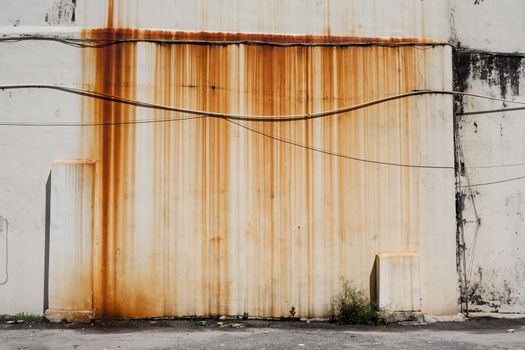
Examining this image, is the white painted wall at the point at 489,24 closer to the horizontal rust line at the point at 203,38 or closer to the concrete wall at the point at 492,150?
the concrete wall at the point at 492,150

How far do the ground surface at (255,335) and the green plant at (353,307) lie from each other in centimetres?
19

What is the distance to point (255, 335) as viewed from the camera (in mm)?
7238

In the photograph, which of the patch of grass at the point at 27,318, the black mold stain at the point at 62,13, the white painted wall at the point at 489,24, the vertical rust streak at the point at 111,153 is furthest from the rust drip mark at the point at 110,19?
the white painted wall at the point at 489,24

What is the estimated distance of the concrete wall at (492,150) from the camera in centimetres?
859

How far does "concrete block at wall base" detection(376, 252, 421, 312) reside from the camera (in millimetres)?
7961

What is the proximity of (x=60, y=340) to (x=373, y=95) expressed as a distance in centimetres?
548

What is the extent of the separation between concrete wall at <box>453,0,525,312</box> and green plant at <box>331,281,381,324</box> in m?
1.71

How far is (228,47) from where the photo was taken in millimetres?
8227

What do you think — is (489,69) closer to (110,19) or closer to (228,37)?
(228,37)

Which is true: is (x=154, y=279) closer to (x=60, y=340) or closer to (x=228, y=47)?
(x=60, y=340)

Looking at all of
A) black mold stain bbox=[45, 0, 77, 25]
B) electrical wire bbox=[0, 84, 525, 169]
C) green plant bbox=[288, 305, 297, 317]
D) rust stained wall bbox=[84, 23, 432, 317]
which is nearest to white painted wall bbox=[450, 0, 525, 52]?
electrical wire bbox=[0, 84, 525, 169]

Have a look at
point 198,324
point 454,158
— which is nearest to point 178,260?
point 198,324

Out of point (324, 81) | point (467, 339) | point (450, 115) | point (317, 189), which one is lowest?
point (467, 339)

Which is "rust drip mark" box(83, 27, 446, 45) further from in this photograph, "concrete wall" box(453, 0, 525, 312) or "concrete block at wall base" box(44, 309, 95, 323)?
"concrete block at wall base" box(44, 309, 95, 323)
